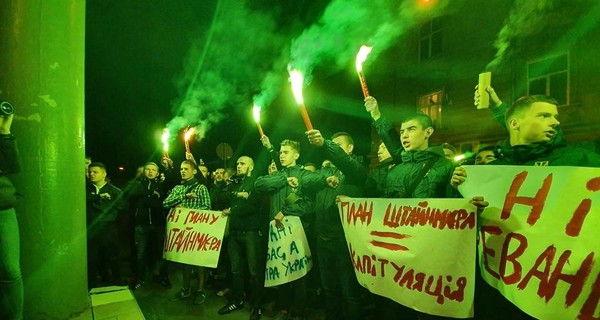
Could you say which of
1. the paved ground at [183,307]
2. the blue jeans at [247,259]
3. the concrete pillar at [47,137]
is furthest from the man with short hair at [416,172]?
the concrete pillar at [47,137]

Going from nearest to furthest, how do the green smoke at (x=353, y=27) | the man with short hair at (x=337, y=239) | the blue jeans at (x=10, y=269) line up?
the blue jeans at (x=10, y=269) < the man with short hair at (x=337, y=239) < the green smoke at (x=353, y=27)

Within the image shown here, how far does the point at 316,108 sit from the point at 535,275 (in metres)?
20.6

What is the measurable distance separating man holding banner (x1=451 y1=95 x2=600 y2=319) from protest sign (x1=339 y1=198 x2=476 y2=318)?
16cm

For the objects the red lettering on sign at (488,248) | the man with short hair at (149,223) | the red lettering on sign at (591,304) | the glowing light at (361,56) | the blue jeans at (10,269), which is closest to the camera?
the red lettering on sign at (591,304)

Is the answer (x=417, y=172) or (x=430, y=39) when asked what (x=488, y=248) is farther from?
(x=430, y=39)

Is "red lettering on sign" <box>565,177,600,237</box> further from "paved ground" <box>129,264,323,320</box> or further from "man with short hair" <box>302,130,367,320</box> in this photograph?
"paved ground" <box>129,264,323,320</box>

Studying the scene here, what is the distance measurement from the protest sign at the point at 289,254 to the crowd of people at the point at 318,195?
0.38 ft

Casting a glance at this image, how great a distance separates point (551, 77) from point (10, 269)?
14.4 metres

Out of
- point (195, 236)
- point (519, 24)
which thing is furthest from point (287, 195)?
point (519, 24)

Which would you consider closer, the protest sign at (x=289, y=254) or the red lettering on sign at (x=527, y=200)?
the red lettering on sign at (x=527, y=200)

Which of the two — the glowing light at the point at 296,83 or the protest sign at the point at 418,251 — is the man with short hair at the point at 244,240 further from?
the glowing light at the point at 296,83

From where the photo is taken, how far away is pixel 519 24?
13789mm

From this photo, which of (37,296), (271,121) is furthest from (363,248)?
(271,121)

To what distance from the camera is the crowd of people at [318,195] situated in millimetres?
2803
